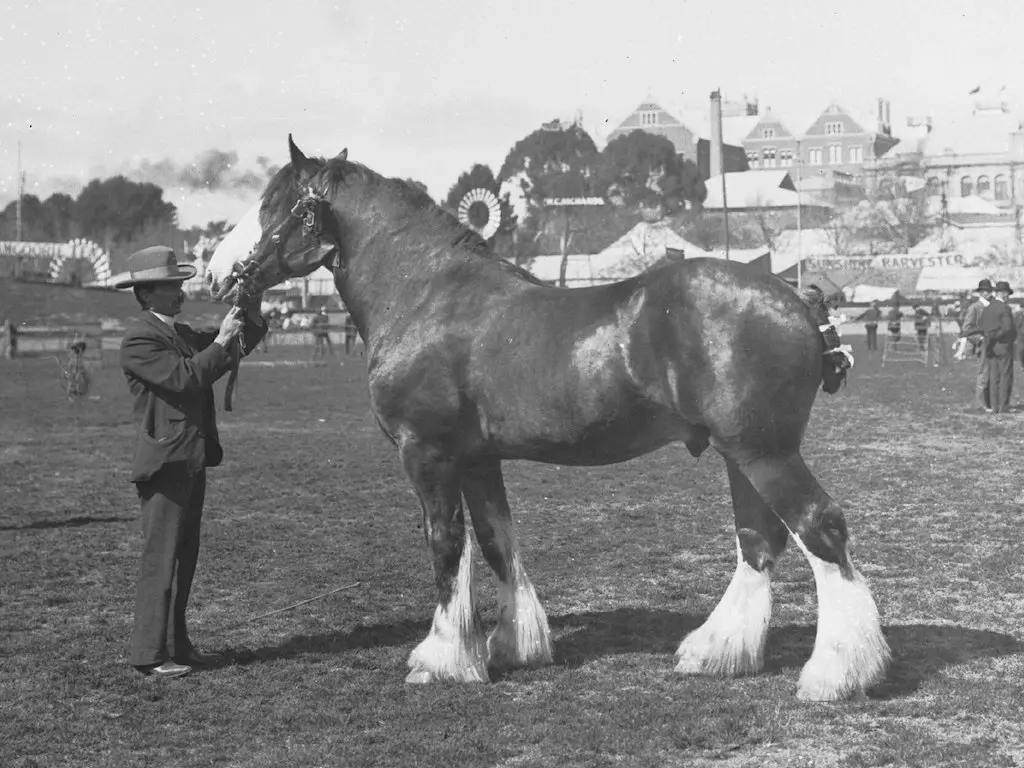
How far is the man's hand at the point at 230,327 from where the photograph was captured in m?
6.67

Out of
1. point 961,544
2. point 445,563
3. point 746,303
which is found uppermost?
point 746,303

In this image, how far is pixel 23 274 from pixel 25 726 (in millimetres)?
61529

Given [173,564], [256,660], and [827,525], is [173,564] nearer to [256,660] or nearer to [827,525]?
[256,660]

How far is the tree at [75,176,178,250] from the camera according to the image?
172 ft

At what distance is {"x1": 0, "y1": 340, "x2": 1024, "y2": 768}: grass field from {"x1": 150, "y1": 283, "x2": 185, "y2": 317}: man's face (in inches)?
73.3

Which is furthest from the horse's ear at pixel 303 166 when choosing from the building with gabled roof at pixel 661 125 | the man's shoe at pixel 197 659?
the building with gabled roof at pixel 661 125

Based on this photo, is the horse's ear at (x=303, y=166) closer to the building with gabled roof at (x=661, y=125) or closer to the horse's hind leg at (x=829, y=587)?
the horse's hind leg at (x=829, y=587)

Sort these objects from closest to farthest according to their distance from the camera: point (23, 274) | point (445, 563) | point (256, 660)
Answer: point (445, 563) < point (256, 660) < point (23, 274)

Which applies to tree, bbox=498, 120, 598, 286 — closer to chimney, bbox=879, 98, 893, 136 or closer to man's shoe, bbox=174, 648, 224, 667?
man's shoe, bbox=174, 648, 224, 667

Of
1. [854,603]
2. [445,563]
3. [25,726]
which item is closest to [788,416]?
[854,603]

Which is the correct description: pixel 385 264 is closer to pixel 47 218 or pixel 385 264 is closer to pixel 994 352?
pixel 994 352

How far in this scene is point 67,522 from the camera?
39.4 feet

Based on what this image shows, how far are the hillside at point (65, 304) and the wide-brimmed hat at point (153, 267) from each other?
5532cm

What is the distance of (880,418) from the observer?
69.5 ft
